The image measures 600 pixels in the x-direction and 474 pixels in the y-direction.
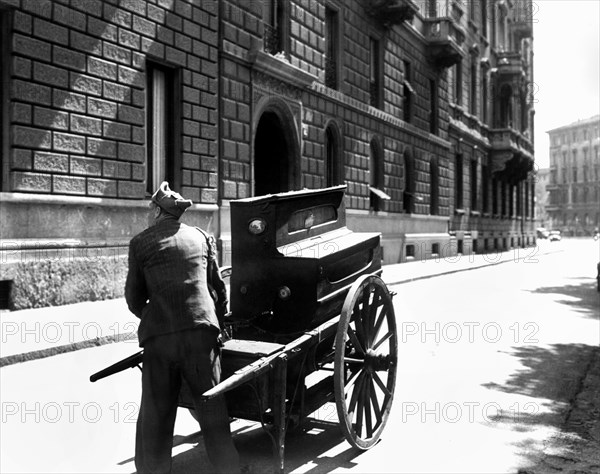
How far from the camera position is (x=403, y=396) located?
20.4ft

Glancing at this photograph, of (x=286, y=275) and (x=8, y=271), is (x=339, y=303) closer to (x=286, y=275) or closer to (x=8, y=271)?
(x=286, y=275)

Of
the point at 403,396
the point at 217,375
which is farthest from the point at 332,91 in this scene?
the point at 217,375

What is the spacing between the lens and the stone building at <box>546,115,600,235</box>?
354 feet

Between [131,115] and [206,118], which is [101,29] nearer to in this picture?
[131,115]

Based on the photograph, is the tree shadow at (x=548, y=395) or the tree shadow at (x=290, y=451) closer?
the tree shadow at (x=290, y=451)

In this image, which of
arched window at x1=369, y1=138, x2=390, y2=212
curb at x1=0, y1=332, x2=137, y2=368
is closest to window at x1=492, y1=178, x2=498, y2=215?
arched window at x1=369, y1=138, x2=390, y2=212

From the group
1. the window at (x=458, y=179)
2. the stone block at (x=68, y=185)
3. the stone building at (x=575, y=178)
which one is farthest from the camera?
the stone building at (x=575, y=178)

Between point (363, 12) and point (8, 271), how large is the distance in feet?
56.3

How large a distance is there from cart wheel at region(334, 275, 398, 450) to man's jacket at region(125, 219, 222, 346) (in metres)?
0.94

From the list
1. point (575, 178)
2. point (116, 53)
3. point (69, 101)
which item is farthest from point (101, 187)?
point (575, 178)

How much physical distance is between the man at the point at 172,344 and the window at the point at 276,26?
14734 millimetres

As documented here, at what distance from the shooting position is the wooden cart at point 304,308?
431 cm

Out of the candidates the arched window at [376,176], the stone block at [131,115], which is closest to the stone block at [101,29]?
the stone block at [131,115]

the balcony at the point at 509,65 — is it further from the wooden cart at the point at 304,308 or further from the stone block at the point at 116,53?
the wooden cart at the point at 304,308
